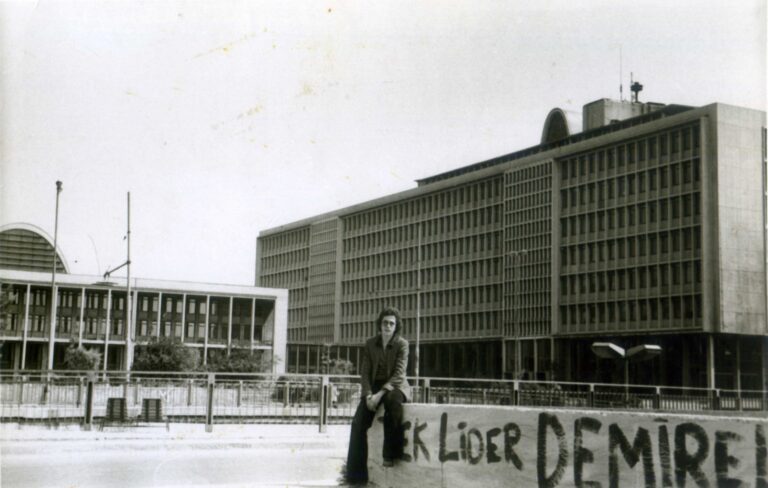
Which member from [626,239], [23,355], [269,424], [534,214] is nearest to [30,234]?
[23,355]

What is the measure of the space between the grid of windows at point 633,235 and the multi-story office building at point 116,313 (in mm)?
29316

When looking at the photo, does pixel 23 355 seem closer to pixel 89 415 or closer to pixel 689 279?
pixel 689 279

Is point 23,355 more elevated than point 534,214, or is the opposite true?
point 534,214

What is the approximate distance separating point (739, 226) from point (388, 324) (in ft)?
196

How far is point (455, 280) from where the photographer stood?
301 feet

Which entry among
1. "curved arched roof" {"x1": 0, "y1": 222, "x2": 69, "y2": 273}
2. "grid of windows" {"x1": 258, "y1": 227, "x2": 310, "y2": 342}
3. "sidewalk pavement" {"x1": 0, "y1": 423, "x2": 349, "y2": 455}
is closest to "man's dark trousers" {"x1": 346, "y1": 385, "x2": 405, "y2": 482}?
"sidewalk pavement" {"x1": 0, "y1": 423, "x2": 349, "y2": 455}

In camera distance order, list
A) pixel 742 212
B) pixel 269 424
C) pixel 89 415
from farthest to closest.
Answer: pixel 742 212 → pixel 269 424 → pixel 89 415

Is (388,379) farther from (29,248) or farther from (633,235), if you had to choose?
(29,248)

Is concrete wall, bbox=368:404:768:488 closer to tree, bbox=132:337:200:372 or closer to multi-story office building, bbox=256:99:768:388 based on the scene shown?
tree, bbox=132:337:200:372

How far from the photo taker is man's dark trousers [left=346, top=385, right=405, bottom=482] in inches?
350

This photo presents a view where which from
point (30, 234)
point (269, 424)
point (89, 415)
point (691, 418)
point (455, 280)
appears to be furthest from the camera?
point (30, 234)

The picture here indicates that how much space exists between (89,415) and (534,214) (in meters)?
64.1

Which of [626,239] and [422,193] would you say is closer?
[626,239]

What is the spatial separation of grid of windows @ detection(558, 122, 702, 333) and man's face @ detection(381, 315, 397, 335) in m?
58.3
